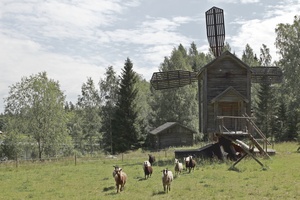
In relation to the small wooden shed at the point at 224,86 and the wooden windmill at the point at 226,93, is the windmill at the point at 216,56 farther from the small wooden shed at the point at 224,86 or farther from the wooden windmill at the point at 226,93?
the small wooden shed at the point at 224,86

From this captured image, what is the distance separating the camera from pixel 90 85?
221 ft

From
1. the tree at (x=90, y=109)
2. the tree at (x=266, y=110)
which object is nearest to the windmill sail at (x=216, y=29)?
the tree at (x=266, y=110)

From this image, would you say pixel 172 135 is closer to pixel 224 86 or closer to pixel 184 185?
pixel 224 86

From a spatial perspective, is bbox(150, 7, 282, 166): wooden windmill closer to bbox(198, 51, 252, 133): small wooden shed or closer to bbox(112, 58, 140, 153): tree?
bbox(198, 51, 252, 133): small wooden shed

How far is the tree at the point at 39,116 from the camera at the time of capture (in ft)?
164

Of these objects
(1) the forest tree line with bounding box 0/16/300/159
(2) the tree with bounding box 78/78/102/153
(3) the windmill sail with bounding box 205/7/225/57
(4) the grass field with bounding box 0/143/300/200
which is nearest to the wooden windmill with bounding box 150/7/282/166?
(3) the windmill sail with bounding box 205/7/225/57

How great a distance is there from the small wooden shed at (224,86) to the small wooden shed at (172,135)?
22.5 metres

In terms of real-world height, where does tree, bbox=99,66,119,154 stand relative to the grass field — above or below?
above

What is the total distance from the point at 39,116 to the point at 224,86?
31.1 meters

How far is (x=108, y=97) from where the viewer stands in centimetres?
6012

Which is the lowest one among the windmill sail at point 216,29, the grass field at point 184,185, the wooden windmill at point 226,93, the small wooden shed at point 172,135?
the grass field at point 184,185

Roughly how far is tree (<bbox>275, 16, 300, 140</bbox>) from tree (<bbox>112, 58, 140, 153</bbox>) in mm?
22310

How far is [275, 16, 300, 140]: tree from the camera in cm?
4929

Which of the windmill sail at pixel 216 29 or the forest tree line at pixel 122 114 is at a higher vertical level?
the windmill sail at pixel 216 29
